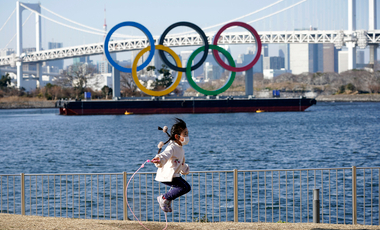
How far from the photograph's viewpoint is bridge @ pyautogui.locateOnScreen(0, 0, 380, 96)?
8425 centimetres

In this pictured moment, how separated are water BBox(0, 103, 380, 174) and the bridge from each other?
4760cm

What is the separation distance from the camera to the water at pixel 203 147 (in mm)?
20109

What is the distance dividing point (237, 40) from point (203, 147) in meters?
63.7

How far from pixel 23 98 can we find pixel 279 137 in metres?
57.8

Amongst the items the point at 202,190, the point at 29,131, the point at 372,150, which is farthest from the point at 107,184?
the point at 29,131

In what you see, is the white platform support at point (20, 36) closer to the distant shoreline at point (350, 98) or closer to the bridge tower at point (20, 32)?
the bridge tower at point (20, 32)

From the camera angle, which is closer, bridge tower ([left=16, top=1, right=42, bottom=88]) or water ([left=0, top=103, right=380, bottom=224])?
water ([left=0, top=103, right=380, bottom=224])

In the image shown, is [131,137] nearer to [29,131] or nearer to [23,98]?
[29,131]

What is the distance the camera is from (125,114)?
2104 inches

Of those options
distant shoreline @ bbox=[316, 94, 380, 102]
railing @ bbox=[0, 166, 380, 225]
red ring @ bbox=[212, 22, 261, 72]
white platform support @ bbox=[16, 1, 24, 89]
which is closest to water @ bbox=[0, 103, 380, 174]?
railing @ bbox=[0, 166, 380, 225]

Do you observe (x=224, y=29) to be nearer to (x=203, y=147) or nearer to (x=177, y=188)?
(x=203, y=147)

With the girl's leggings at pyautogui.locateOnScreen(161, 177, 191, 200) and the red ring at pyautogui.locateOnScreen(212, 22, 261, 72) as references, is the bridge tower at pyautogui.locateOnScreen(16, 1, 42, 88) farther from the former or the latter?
the girl's leggings at pyautogui.locateOnScreen(161, 177, 191, 200)

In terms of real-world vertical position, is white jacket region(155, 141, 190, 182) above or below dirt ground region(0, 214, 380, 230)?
above

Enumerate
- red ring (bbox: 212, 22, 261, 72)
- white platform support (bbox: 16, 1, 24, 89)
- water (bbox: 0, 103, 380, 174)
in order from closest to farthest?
water (bbox: 0, 103, 380, 174) → red ring (bbox: 212, 22, 261, 72) → white platform support (bbox: 16, 1, 24, 89)
